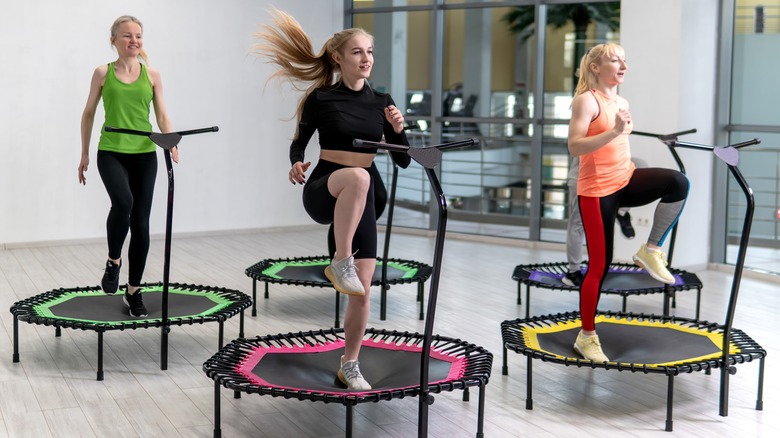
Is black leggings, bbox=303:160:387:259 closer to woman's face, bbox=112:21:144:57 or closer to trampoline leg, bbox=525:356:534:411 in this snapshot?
trampoline leg, bbox=525:356:534:411

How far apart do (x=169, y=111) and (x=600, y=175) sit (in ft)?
17.3

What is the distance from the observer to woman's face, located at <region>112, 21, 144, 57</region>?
14.8 ft

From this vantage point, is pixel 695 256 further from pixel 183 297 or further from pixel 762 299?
pixel 183 297

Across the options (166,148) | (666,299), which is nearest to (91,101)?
(166,148)

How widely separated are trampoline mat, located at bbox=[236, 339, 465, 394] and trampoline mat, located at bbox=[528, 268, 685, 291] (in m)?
1.58

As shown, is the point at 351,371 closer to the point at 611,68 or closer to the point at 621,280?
the point at 611,68

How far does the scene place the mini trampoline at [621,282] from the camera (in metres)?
5.20

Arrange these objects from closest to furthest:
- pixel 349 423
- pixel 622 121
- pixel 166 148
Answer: pixel 349 423 < pixel 622 121 < pixel 166 148

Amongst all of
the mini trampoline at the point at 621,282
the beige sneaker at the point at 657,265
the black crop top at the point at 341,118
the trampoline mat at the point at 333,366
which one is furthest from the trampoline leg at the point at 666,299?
the black crop top at the point at 341,118

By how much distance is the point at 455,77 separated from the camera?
8742 mm

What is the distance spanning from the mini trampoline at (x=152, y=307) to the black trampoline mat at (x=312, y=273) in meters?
0.58

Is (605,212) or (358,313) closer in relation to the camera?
(358,313)

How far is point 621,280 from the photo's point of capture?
18.3ft

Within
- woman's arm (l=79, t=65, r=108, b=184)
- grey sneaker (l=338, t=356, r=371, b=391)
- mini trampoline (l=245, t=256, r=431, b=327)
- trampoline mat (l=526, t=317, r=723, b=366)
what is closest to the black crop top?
grey sneaker (l=338, t=356, r=371, b=391)
